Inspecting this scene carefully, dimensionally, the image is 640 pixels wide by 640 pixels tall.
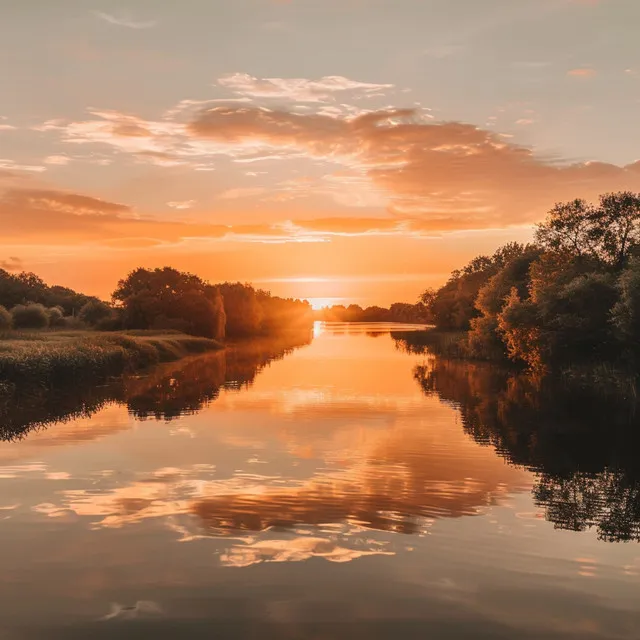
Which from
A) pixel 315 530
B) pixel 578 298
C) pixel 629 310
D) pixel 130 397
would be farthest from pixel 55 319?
pixel 315 530

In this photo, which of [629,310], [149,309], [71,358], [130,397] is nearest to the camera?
[130,397]

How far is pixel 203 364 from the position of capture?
72.0m

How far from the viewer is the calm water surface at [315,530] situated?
37.9ft

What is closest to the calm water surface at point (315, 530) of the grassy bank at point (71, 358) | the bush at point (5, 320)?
the grassy bank at point (71, 358)

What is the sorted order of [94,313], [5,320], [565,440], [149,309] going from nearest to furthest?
[565,440]
[5,320]
[149,309]
[94,313]

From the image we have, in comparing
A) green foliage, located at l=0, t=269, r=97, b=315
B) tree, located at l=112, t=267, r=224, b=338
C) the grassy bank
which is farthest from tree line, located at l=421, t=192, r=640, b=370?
green foliage, located at l=0, t=269, r=97, b=315

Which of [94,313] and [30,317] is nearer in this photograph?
[30,317]

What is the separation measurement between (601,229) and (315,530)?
2200 inches

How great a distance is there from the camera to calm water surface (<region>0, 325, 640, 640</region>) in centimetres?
1155

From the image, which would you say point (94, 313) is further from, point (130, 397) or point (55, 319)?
point (130, 397)

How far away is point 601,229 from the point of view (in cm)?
6378

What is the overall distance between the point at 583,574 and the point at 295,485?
9101mm

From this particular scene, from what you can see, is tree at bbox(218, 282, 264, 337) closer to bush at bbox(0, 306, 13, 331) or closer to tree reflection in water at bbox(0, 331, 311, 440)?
bush at bbox(0, 306, 13, 331)

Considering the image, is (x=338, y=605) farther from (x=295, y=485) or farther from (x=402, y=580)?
(x=295, y=485)
